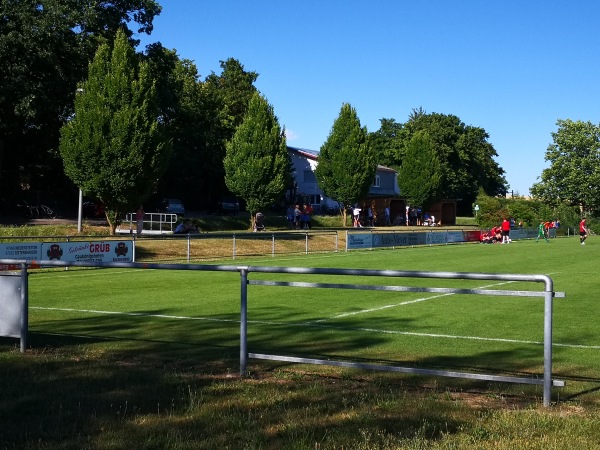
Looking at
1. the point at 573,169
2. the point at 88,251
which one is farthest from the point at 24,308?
the point at 573,169

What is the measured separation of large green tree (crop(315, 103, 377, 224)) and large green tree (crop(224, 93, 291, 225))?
38.0ft

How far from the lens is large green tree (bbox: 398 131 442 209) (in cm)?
8469

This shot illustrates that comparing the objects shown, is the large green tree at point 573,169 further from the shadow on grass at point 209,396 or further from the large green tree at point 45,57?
the shadow on grass at point 209,396

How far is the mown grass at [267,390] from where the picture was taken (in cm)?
Result: 561

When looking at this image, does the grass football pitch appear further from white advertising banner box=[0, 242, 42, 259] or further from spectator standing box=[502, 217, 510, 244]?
spectator standing box=[502, 217, 510, 244]

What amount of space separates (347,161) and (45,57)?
35690mm


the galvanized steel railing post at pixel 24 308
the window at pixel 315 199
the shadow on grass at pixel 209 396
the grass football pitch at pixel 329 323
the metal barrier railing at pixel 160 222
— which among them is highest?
the window at pixel 315 199

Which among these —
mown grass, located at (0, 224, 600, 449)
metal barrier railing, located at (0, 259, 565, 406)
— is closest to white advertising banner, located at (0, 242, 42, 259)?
mown grass, located at (0, 224, 600, 449)

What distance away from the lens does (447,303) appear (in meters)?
16.6

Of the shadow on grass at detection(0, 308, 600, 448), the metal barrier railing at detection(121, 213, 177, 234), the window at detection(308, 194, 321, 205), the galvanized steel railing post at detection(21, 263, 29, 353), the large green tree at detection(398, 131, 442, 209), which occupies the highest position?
the large green tree at detection(398, 131, 442, 209)

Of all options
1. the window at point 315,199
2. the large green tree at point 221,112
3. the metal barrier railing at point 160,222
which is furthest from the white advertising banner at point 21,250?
the window at point 315,199

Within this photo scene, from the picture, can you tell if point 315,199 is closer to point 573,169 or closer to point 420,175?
point 420,175

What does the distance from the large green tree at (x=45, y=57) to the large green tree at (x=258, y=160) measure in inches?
559

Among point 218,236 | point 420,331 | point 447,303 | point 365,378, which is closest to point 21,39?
point 218,236
